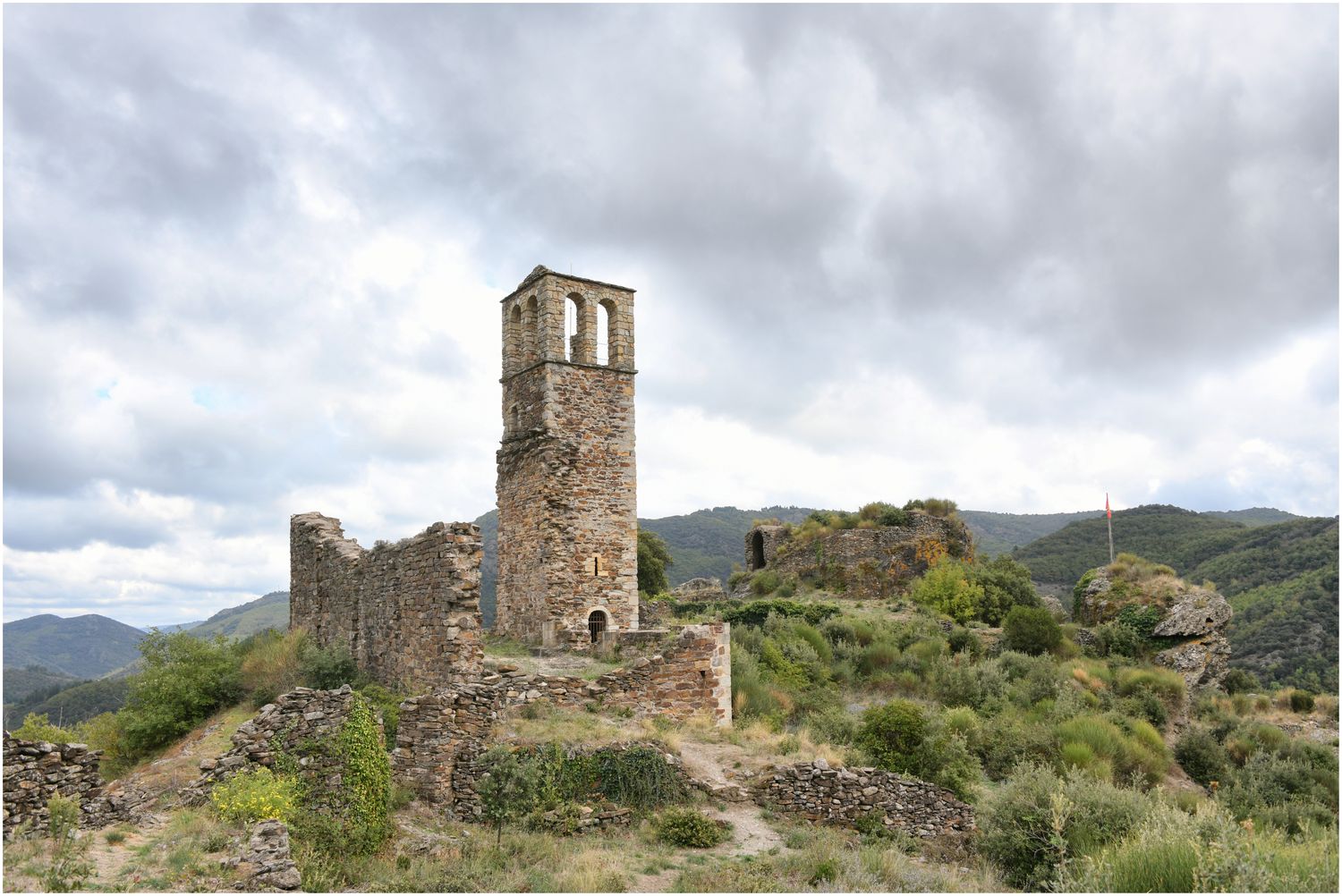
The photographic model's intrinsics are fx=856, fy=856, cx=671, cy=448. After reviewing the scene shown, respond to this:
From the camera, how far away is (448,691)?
36.1ft

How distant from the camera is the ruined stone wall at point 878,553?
1152 inches

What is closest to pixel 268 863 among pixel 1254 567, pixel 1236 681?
pixel 1236 681

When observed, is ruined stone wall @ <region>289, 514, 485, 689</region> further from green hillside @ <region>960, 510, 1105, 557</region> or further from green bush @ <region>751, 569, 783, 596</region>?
green hillside @ <region>960, 510, 1105, 557</region>

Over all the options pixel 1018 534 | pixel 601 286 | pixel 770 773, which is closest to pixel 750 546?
pixel 601 286

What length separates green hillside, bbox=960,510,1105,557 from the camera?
308 feet

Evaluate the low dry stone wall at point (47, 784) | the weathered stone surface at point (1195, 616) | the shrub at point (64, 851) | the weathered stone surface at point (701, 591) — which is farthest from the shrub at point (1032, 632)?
the shrub at point (64, 851)

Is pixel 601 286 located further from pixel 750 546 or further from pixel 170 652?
pixel 750 546

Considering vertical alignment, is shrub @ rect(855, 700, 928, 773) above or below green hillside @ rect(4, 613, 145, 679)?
above

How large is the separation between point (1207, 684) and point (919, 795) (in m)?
15.2

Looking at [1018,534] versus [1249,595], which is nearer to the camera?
[1249,595]

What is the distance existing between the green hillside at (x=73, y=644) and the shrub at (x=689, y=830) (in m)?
125

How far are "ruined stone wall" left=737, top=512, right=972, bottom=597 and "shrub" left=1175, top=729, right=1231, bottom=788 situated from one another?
1187 cm

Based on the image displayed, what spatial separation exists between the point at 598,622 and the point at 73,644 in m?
152

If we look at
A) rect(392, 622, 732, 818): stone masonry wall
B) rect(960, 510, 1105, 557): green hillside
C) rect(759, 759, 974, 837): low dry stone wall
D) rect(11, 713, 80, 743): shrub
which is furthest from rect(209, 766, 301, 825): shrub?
rect(960, 510, 1105, 557): green hillside
